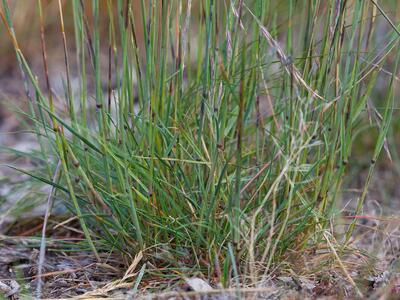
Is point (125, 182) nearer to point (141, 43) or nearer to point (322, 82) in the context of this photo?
point (322, 82)

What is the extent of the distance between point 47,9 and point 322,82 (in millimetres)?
3245

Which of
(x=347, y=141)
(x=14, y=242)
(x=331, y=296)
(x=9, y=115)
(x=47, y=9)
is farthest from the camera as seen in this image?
(x=47, y=9)

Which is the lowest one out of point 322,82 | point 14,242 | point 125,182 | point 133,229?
point 14,242

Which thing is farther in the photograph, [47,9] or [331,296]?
[47,9]

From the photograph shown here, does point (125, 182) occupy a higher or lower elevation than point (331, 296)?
higher

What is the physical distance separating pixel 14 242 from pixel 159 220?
0.69 metres

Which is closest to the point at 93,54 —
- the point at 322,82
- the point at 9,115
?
the point at 322,82

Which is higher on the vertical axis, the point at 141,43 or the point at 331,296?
the point at 141,43

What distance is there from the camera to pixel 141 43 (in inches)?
198

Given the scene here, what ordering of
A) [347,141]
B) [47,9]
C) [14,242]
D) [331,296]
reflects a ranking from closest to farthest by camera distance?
[331,296] < [347,141] < [14,242] < [47,9]

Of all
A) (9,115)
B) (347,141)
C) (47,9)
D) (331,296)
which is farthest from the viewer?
(47,9)

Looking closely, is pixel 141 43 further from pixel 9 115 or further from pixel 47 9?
pixel 9 115

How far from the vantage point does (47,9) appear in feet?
15.8

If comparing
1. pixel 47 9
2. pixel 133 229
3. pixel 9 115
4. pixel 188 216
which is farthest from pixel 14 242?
pixel 47 9
